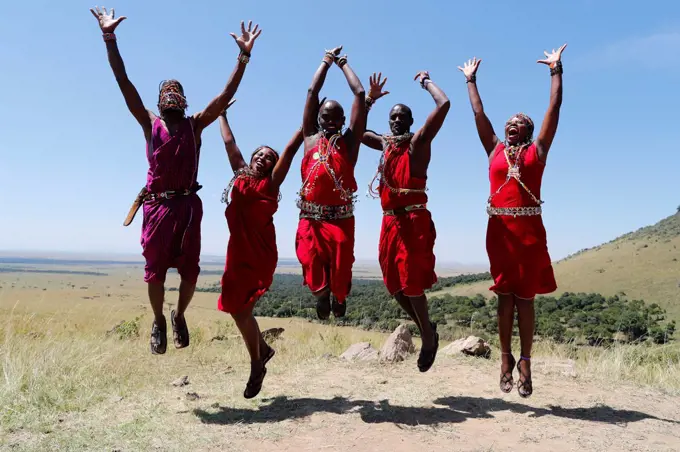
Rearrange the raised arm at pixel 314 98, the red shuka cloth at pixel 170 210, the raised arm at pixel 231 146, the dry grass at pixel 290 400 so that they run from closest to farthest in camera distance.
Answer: the dry grass at pixel 290 400
the red shuka cloth at pixel 170 210
the raised arm at pixel 314 98
the raised arm at pixel 231 146

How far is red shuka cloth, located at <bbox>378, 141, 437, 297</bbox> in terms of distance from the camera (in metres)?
5.93

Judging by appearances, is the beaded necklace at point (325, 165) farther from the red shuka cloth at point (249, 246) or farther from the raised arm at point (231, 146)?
the raised arm at point (231, 146)

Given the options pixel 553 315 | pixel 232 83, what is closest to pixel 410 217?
pixel 232 83

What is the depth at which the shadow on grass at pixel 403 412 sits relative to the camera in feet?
19.0

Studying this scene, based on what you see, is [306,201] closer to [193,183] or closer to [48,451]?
[193,183]

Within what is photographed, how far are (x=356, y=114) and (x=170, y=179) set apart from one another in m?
2.05

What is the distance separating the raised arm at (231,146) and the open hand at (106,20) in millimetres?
1429

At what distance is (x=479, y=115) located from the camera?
6.06 metres

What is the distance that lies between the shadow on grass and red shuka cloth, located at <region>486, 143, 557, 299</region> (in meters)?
1.42

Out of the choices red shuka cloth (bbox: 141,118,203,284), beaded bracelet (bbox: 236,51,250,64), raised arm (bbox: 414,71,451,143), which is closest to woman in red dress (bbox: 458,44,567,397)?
raised arm (bbox: 414,71,451,143)

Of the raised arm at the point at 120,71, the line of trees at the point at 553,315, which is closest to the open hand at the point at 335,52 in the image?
the raised arm at the point at 120,71

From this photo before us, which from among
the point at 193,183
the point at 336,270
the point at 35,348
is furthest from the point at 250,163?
the point at 35,348

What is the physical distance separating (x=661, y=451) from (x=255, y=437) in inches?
146

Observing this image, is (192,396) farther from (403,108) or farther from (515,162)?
(515,162)
